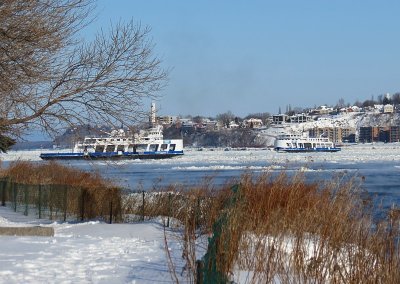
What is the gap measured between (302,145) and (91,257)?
122 m

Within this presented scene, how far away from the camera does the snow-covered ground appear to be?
948cm

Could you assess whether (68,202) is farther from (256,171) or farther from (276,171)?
(256,171)

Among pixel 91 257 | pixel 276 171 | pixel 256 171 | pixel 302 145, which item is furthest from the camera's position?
pixel 302 145

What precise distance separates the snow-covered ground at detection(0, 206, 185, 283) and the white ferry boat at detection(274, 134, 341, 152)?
11150 centimetres

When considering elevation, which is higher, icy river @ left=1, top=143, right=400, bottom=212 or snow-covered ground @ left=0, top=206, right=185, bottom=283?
icy river @ left=1, top=143, right=400, bottom=212

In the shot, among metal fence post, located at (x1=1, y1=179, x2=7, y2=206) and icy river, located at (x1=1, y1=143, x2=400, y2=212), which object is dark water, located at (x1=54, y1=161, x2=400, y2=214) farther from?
metal fence post, located at (x1=1, y1=179, x2=7, y2=206)

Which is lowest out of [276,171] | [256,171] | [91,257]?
[91,257]

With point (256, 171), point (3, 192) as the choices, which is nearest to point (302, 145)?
point (256, 171)

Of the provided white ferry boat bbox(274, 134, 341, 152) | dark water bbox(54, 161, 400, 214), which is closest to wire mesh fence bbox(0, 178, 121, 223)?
dark water bbox(54, 161, 400, 214)

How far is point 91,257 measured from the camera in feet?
37.4

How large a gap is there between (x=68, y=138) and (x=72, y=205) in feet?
15.5

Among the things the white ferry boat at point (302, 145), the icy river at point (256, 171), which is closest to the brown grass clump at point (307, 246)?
the icy river at point (256, 171)

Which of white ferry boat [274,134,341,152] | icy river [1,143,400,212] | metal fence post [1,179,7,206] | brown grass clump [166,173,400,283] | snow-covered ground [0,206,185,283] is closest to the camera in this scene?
brown grass clump [166,173,400,283]

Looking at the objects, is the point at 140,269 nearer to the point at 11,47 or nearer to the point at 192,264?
the point at 192,264
